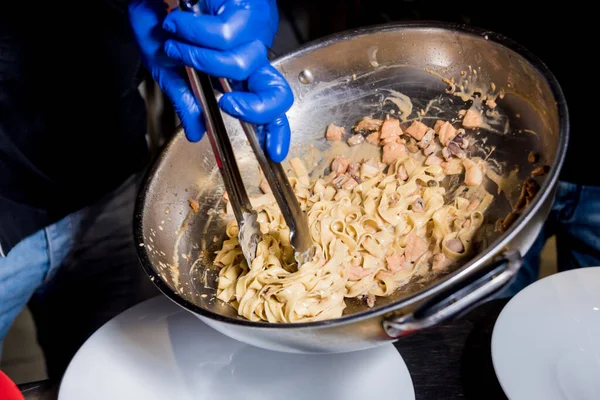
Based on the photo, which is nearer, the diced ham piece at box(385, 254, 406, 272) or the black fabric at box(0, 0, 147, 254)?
the diced ham piece at box(385, 254, 406, 272)

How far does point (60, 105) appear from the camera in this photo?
1.58 metres

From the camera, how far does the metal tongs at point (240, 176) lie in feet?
3.47

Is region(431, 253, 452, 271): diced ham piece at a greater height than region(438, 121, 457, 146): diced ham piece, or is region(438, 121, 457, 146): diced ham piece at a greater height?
region(438, 121, 457, 146): diced ham piece

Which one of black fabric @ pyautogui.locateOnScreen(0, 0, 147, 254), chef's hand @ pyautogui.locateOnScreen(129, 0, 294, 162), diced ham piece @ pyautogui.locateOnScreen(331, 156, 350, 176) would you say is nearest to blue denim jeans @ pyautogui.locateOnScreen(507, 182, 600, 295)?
diced ham piece @ pyautogui.locateOnScreen(331, 156, 350, 176)

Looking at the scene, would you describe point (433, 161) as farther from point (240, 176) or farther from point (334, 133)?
point (240, 176)

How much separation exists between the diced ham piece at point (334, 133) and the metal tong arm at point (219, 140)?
1.16ft

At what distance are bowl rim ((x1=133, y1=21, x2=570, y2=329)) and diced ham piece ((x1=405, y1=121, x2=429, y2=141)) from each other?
0.22 m

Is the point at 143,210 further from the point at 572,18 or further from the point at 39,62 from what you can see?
the point at 572,18

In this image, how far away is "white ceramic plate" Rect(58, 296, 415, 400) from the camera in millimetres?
1072

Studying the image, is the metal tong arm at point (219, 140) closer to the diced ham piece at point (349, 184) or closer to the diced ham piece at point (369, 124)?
the diced ham piece at point (349, 184)

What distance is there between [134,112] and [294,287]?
0.93 metres

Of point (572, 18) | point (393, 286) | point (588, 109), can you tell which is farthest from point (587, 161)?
point (393, 286)

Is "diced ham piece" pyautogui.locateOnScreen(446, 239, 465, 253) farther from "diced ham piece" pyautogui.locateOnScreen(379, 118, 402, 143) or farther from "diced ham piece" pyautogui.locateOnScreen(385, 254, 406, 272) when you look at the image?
"diced ham piece" pyautogui.locateOnScreen(379, 118, 402, 143)

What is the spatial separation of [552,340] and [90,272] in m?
1.39
